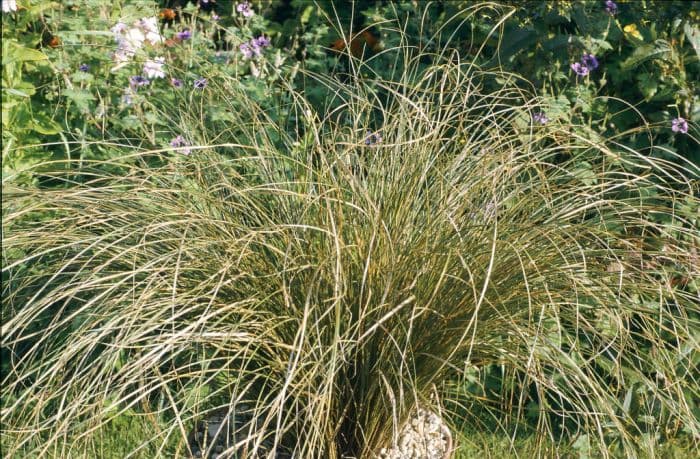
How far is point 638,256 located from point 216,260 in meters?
1.10

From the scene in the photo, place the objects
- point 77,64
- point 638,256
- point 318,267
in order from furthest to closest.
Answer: point 77,64 < point 638,256 < point 318,267

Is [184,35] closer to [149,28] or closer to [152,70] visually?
[149,28]

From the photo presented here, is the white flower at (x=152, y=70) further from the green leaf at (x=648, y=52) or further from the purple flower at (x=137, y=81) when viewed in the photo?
the green leaf at (x=648, y=52)

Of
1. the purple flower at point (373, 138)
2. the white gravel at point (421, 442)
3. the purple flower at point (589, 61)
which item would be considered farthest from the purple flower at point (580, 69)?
the white gravel at point (421, 442)

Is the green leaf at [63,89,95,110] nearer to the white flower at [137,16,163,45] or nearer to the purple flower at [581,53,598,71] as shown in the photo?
the white flower at [137,16,163,45]

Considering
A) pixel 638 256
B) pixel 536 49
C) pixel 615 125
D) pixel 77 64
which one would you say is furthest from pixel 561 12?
pixel 77 64

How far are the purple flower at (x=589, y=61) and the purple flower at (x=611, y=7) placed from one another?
23 cm

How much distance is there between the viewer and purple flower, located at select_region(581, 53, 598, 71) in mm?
3189

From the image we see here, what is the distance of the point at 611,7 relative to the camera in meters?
3.32

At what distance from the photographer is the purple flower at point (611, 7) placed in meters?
3.31

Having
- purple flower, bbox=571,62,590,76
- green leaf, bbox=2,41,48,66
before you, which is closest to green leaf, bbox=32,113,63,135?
green leaf, bbox=2,41,48,66

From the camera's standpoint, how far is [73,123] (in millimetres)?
3402

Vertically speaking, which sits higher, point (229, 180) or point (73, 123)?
point (229, 180)

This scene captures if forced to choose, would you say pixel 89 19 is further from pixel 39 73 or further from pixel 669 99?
pixel 669 99
